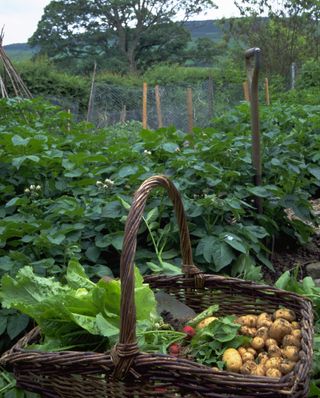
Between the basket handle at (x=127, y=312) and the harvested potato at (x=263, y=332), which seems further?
the harvested potato at (x=263, y=332)

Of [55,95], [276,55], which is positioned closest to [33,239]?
[55,95]

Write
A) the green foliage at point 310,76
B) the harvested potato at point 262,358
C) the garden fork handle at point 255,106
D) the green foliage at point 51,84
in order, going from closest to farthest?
1. the harvested potato at point 262,358
2. the garden fork handle at point 255,106
3. the green foliage at point 310,76
4. the green foliage at point 51,84

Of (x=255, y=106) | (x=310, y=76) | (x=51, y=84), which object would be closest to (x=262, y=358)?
(x=255, y=106)

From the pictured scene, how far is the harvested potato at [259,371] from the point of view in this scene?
1723mm

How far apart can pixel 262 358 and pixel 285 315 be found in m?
0.22

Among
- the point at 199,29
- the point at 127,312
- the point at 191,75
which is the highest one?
the point at 199,29

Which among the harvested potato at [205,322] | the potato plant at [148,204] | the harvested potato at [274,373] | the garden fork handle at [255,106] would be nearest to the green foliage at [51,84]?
the potato plant at [148,204]

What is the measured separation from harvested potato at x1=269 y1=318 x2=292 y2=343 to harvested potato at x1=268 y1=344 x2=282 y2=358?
0.22 feet

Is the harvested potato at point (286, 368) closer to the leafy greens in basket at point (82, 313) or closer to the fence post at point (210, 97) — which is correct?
the leafy greens in basket at point (82, 313)

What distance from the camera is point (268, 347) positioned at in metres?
1.91

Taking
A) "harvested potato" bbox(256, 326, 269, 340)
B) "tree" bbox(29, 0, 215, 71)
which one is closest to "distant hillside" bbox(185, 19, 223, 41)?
"tree" bbox(29, 0, 215, 71)

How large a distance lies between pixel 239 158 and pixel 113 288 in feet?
6.95

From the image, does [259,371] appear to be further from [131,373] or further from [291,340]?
[131,373]

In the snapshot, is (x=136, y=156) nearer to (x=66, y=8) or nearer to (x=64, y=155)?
(x=64, y=155)
